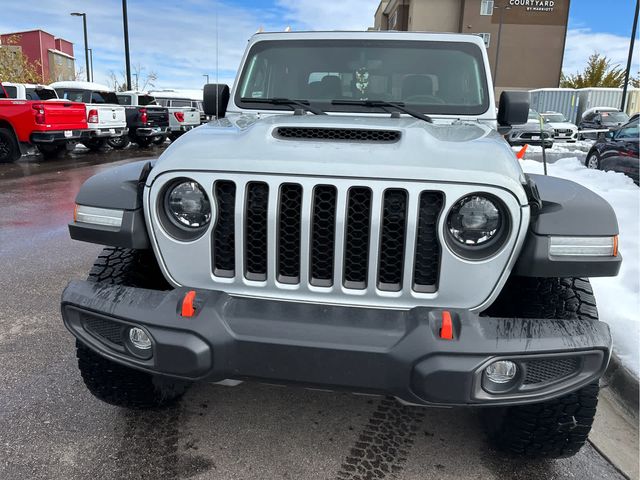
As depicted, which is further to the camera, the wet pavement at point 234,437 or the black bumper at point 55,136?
the black bumper at point 55,136

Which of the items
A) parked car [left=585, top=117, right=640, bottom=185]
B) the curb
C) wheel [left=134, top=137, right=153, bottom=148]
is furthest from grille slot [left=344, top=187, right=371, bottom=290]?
wheel [left=134, top=137, right=153, bottom=148]

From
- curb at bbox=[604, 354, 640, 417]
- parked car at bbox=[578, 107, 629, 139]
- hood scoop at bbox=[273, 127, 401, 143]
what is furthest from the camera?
parked car at bbox=[578, 107, 629, 139]

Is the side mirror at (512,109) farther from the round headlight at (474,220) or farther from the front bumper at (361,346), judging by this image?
the front bumper at (361,346)

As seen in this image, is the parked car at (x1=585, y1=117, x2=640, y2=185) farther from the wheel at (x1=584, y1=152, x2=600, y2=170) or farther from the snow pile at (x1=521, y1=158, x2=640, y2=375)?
the snow pile at (x1=521, y1=158, x2=640, y2=375)

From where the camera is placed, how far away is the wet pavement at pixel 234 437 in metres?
2.31

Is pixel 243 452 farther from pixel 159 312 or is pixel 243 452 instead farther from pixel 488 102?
pixel 488 102

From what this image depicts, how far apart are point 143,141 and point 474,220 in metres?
17.7

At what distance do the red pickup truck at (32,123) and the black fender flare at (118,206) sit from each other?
11583 mm

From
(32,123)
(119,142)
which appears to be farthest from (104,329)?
(119,142)

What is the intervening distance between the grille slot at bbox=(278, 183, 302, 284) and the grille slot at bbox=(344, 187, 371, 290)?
0.18m

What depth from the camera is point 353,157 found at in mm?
1951

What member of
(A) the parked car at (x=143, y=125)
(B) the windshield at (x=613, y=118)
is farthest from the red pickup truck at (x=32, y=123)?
(B) the windshield at (x=613, y=118)

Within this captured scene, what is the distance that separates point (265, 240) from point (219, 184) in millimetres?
276

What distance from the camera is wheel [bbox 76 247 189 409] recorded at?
235 cm
